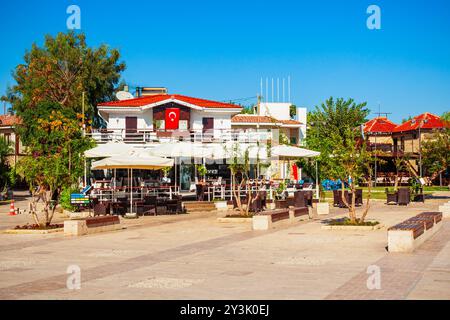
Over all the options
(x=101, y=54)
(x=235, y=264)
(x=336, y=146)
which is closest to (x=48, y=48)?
(x=101, y=54)

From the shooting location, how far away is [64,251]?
552 inches

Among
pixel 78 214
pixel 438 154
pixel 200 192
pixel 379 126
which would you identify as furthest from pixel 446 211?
pixel 379 126

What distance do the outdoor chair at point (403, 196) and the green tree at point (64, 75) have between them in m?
32.4

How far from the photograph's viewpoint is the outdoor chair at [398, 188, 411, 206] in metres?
29.8

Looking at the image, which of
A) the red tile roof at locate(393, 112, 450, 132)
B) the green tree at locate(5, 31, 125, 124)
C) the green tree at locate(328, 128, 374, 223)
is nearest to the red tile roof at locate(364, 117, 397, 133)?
the red tile roof at locate(393, 112, 450, 132)

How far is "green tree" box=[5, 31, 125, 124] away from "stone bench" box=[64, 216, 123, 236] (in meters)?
36.8

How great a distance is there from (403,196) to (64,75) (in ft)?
117

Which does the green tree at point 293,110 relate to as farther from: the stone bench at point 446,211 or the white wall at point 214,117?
the stone bench at point 446,211

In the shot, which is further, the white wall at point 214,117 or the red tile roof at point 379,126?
the red tile roof at point 379,126

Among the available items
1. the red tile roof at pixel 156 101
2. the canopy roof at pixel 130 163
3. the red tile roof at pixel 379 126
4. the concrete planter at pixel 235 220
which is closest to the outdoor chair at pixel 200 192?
the canopy roof at pixel 130 163

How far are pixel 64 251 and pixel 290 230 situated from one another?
673 cm

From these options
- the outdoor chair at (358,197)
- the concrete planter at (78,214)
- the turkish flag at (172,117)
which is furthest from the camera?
the turkish flag at (172,117)

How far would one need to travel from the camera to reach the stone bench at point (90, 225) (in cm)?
1736

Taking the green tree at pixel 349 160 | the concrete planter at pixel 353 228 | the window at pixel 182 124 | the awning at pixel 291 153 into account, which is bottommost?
the concrete planter at pixel 353 228
